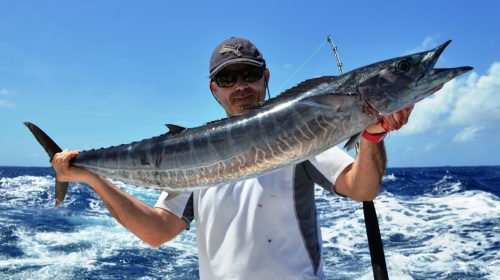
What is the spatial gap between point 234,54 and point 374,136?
1.10 metres

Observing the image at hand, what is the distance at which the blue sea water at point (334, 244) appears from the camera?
24.7ft

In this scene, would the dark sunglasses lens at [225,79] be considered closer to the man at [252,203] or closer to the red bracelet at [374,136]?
the man at [252,203]

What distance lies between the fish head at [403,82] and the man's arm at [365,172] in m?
0.16

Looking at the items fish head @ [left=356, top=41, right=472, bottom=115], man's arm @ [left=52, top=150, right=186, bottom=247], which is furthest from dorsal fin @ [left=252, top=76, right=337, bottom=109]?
man's arm @ [left=52, top=150, right=186, bottom=247]

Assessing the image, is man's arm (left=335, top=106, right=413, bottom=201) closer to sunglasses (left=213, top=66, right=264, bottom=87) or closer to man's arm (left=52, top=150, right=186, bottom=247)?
sunglasses (left=213, top=66, right=264, bottom=87)

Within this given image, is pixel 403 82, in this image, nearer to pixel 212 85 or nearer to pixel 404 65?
pixel 404 65

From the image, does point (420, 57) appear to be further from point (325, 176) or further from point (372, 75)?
point (325, 176)

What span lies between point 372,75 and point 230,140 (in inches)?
32.5

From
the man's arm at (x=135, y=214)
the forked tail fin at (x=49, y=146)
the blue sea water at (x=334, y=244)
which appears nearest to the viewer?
the man's arm at (x=135, y=214)

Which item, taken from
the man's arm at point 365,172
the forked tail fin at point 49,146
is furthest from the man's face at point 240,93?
the forked tail fin at point 49,146

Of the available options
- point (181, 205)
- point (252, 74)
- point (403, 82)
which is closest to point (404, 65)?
point (403, 82)

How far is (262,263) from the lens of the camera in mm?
2490

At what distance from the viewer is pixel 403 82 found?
2.20 meters

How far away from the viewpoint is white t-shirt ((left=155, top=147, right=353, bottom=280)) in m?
2.50
